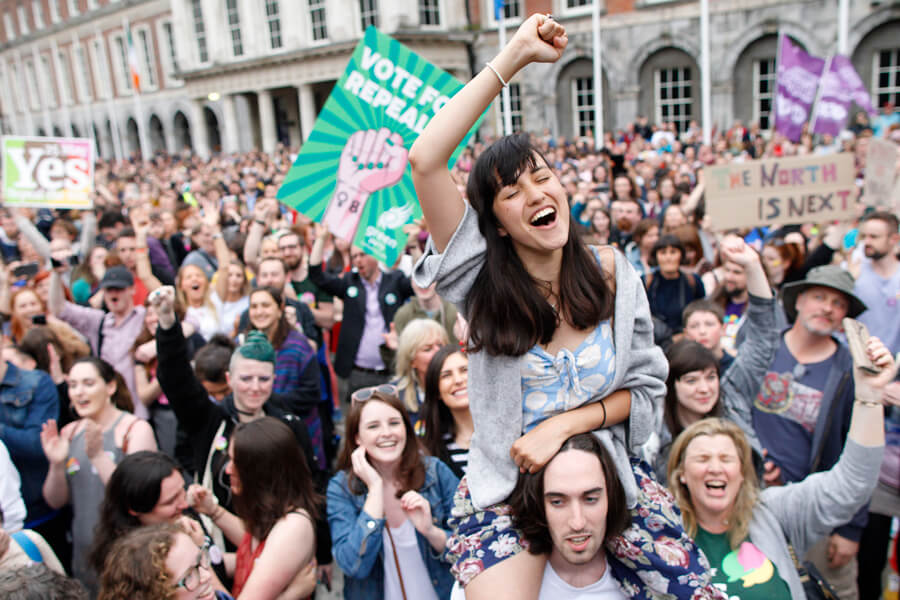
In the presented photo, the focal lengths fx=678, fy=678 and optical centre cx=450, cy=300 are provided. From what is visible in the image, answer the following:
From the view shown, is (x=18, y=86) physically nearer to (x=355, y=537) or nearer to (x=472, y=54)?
(x=472, y=54)

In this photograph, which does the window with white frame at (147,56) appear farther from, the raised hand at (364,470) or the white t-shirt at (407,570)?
the white t-shirt at (407,570)

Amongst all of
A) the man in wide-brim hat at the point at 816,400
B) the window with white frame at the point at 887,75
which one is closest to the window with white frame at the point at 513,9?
the window with white frame at the point at 887,75

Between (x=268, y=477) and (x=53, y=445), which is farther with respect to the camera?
(x=53, y=445)

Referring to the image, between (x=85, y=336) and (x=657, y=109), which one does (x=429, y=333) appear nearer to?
(x=85, y=336)

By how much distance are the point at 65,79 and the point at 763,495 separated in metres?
53.6

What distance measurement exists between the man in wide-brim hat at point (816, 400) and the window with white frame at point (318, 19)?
85.6 ft

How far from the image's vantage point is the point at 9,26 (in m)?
51.9

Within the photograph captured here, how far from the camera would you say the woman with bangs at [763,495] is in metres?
2.40

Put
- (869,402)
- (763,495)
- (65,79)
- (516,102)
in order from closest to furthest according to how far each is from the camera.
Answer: (869,402)
(763,495)
(516,102)
(65,79)

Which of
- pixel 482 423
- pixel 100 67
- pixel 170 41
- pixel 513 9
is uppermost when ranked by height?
pixel 170 41

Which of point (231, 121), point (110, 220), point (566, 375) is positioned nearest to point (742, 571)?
point (566, 375)

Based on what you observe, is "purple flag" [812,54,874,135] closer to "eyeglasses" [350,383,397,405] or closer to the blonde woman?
the blonde woman

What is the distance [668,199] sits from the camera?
29.1 ft

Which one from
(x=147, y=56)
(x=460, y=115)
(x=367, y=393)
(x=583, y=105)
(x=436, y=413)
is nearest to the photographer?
(x=460, y=115)
